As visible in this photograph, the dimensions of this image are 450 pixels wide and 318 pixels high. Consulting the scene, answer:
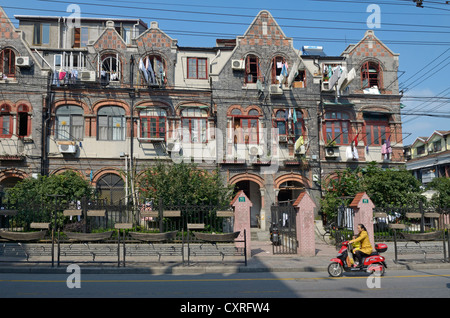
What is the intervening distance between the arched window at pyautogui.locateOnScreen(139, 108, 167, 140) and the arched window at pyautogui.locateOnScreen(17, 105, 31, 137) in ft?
21.4

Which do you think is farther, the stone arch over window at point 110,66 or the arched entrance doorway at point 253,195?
the arched entrance doorway at point 253,195

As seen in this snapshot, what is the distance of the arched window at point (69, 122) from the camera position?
2502 centimetres

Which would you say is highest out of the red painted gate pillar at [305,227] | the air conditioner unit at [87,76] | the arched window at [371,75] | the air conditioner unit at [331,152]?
the arched window at [371,75]

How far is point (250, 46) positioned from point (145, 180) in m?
11.4

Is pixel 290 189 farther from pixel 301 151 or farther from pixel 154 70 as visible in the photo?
pixel 154 70

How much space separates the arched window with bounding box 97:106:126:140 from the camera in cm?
2547

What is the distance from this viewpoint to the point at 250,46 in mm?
26734

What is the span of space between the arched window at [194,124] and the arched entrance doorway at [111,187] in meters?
4.74

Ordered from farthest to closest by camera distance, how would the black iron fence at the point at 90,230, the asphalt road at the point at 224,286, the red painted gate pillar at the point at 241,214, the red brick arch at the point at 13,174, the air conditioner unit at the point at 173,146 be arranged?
the air conditioner unit at the point at 173,146 → the red brick arch at the point at 13,174 → the red painted gate pillar at the point at 241,214 → the black iron fence at the point at 90,230 → the asphalt road at the point at 224,286

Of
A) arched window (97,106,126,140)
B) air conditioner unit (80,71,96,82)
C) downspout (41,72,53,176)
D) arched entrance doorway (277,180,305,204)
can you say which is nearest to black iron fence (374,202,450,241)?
arched entrance doorway (277,180,305,204)

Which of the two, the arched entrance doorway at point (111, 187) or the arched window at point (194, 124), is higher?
the arched window at point (194, 124)

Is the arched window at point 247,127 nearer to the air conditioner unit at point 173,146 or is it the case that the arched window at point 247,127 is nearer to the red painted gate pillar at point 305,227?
the air conditioner unit at point 173,146

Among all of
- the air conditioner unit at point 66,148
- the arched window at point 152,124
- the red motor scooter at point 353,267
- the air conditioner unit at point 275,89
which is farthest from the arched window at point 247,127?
the red motor scooter at point 353,267

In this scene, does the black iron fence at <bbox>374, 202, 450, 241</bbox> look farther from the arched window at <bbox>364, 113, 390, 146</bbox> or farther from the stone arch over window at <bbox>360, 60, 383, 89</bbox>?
the stone arch over window at <bbox>360, 60, 383, 89</bbox>
